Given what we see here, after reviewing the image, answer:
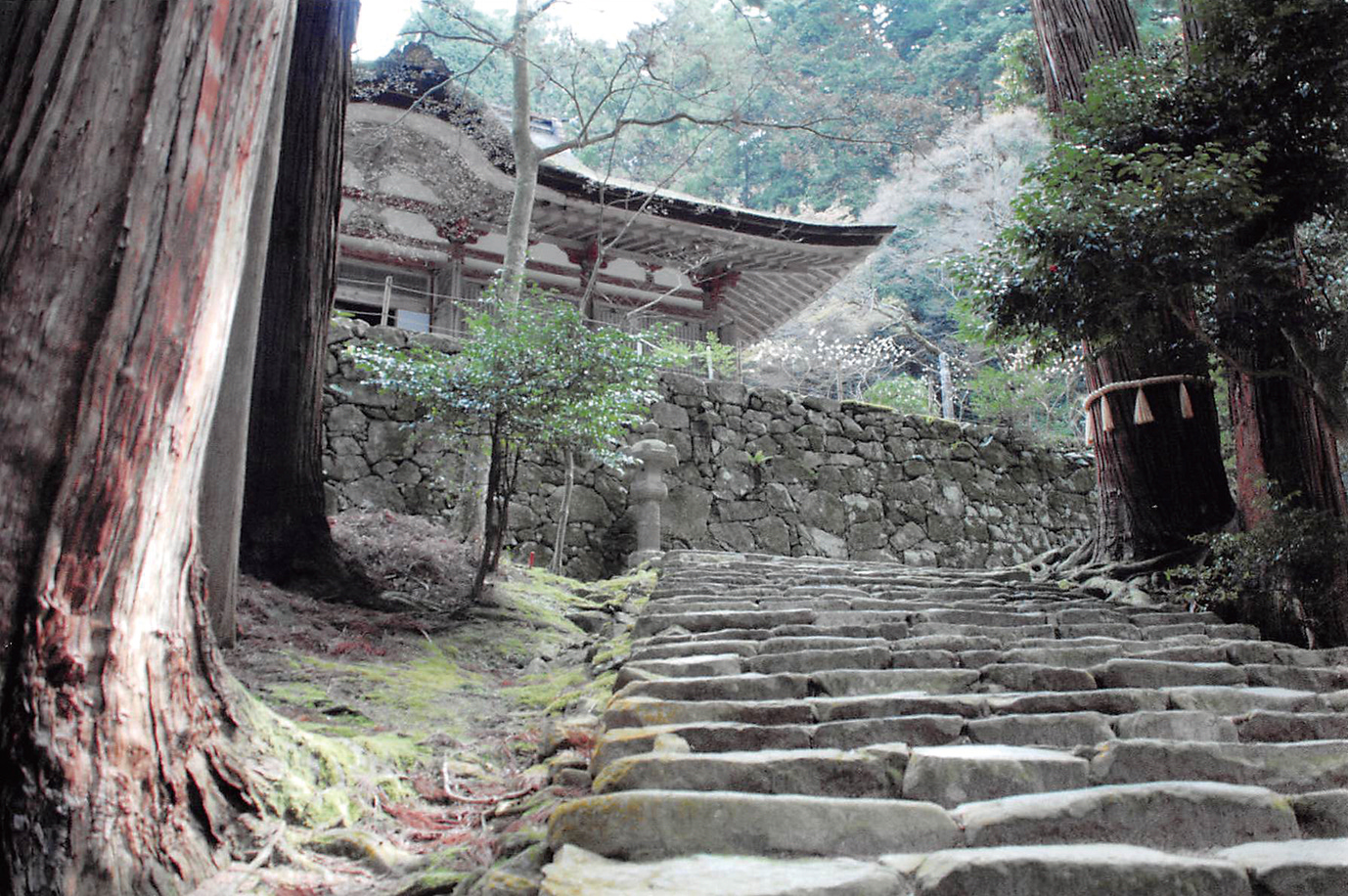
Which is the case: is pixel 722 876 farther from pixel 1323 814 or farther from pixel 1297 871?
pixel 1323 814

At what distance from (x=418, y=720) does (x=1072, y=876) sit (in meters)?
2.75

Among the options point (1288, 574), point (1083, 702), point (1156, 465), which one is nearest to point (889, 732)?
point (1083, 702)

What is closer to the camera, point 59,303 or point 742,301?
point 59,303

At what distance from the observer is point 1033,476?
12.3 meters

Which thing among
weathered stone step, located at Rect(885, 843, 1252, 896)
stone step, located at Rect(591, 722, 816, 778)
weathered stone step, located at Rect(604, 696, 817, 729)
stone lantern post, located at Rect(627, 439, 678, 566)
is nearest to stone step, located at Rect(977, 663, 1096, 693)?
weathered stone step, located at Rect(604, 696, 817, 729)

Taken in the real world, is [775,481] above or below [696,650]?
above

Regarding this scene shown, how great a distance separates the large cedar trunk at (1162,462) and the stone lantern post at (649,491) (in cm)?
422

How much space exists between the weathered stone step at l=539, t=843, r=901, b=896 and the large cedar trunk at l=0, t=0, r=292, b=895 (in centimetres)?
88

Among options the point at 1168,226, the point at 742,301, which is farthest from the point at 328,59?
the point at 742,301

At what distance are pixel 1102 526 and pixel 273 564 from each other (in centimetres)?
511

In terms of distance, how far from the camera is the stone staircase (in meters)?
1.67

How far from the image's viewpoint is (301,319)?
219 inches

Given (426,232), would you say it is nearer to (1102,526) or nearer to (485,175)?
(485,175)

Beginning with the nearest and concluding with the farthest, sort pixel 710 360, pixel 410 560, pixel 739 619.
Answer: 1. pixel 739 619
2. pixel 410 560
3. pixel 710 360
